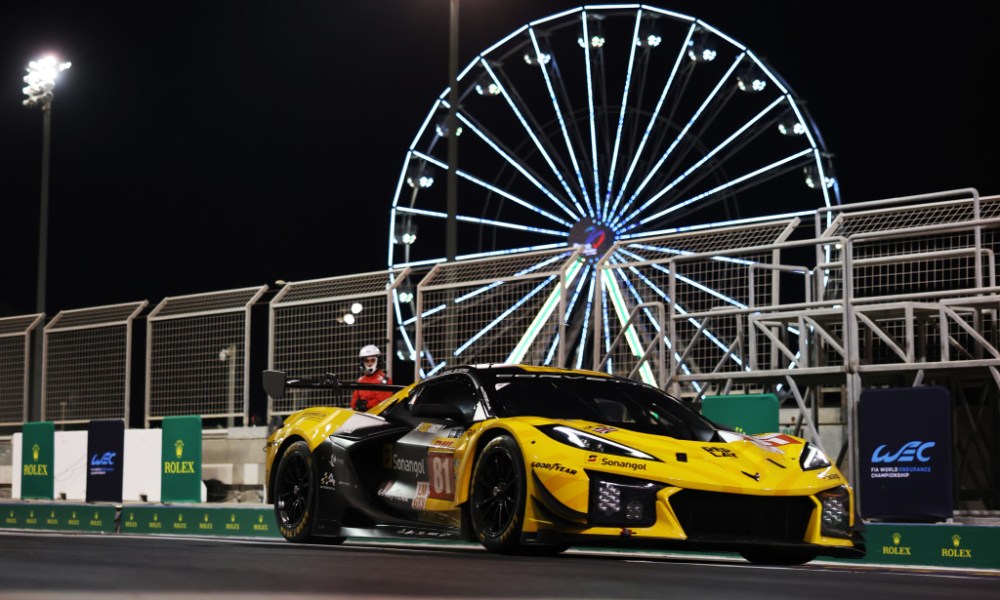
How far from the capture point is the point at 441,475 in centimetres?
941

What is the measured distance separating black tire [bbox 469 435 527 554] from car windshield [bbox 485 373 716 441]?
45 cm

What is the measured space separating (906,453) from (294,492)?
4567 mm

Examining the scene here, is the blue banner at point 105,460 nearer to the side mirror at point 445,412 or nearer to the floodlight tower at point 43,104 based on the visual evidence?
the floodlight tower at point 43,104

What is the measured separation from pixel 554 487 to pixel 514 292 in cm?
737

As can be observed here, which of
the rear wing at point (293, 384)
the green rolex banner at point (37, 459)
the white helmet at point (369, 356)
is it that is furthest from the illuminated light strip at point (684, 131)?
the rear wing at point (293, 384)

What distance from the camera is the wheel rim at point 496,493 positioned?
872 cm

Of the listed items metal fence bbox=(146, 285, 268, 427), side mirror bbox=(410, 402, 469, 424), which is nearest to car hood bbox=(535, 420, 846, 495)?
side mirror bbox=(410, 402, 469, 424)

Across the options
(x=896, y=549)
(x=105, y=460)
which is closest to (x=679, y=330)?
(x=896, y=549)

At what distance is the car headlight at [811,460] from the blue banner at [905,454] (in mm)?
2881

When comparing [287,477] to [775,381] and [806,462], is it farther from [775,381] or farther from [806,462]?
[775,381]

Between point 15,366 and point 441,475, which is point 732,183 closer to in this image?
point 15,366

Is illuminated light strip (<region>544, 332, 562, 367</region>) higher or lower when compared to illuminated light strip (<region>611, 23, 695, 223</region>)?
lower

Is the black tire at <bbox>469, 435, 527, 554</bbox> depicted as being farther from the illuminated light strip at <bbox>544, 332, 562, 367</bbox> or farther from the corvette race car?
the illuminated light strip at <bbox>544, 332, 562, 367</bbox>

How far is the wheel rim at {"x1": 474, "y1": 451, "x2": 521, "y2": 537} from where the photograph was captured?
28.6 ft
